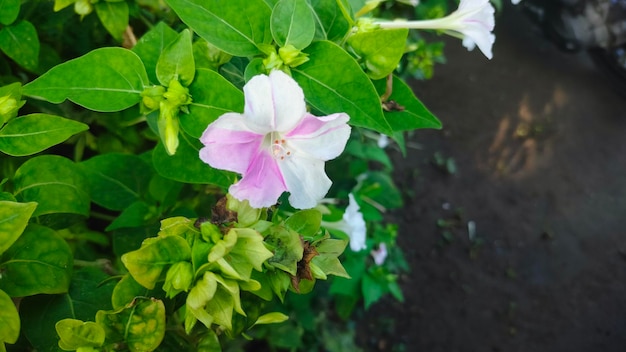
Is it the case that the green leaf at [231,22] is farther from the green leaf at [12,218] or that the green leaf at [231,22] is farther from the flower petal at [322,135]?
the green leaf at [12,218]

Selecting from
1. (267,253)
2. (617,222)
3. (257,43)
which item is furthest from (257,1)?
(617,222)

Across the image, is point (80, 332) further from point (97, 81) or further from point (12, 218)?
point (97, 81)

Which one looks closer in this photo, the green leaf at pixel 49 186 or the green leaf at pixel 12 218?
the green leaf at pixel 12 218

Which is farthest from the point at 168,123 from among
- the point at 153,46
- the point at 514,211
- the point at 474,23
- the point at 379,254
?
the point at 514,211

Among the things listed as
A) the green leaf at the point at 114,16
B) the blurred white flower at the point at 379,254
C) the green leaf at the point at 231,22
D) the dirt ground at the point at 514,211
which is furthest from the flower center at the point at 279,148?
the dirt ground at the point at 514,211

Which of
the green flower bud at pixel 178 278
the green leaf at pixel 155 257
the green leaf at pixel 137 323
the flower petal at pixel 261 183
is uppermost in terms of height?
the flower petal at pixel 261 183

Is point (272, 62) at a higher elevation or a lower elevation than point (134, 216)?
higher

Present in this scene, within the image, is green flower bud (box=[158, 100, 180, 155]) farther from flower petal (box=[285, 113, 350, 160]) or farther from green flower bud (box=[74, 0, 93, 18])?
green flower bud (box=[74, 0, 93, 18])
